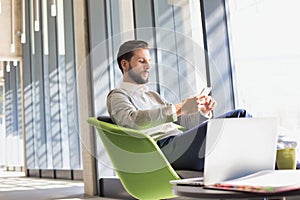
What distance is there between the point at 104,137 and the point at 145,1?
7.94 ft

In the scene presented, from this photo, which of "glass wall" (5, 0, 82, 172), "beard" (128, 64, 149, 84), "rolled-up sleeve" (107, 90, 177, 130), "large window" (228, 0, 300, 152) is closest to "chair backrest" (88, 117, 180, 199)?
"rolled-up sleeve" (107, 90, 177, 130)

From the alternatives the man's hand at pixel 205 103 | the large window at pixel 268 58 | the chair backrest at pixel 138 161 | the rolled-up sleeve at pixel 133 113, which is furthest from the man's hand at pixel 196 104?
the large window at pixel 268 58

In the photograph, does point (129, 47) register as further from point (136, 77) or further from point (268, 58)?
point (268, 58)

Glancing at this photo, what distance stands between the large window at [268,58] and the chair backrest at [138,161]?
1242 mm

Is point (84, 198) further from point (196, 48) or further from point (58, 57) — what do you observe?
point (58, 57)

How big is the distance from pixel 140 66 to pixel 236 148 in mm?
740

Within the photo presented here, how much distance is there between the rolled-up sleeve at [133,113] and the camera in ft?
4.87

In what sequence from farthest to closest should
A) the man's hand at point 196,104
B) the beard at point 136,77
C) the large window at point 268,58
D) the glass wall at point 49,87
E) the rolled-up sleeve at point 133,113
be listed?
the glass wall at point 49,87
the large window at point 268,58
the beard at point 136,77
the rolled-up sleeve at point 133,113
the man's hand at point 196,104

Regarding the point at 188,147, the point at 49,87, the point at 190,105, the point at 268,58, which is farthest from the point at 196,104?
the point at 49,87

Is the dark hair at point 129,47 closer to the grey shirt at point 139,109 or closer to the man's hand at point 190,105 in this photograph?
the grey shirt at point 139,109

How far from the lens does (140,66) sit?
1.59 metres

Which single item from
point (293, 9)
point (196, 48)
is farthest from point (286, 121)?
point (196, 48)

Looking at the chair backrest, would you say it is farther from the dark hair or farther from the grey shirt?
the dark hair

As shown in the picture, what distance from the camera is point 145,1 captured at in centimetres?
388
